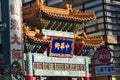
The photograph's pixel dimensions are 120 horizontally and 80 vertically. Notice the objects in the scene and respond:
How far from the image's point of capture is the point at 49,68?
41.1 metres

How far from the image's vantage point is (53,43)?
137ft

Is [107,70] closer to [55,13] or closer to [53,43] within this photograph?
[53,43]

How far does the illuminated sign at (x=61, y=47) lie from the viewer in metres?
Answer: 41.8

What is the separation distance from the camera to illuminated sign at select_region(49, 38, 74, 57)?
41.8m

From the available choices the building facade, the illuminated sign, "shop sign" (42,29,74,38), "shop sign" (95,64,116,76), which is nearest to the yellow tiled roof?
"shop sign" (42,29,74,38)

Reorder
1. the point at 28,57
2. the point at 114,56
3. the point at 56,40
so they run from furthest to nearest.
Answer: the point at 114,56 → the point at 56,40 → the point at 28,57

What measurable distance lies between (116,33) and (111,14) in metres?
2.55

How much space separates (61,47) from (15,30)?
6.31 m

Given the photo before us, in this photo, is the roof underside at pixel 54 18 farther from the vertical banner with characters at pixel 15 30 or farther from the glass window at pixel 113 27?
the glass window at pixel 113 27

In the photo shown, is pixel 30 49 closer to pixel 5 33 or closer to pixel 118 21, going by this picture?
pixel 5 33

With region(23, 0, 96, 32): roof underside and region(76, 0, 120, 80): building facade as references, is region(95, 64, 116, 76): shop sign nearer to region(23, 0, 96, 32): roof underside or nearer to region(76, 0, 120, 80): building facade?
region(23, 0, 96, 32): roof underside

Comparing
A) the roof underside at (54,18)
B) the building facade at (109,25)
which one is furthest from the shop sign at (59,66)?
the building facade at (109,25)

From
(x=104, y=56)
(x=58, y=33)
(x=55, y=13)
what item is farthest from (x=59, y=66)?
(x=55, y=13)

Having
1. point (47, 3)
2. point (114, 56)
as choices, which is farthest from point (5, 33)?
point (47, 3)
